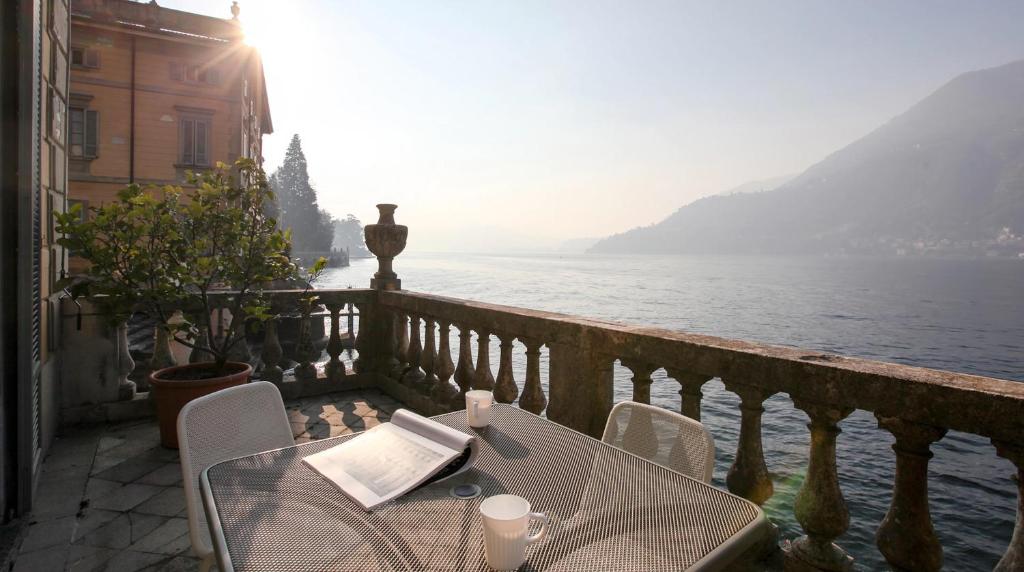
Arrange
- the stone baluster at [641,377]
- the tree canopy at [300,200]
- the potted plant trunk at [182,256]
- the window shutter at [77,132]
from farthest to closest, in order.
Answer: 1. the tree canopy at [300,200]
2. the window shutter at [77,132]
3. the potted plant trunk at [182,256]
4. the stone baluster at [641,377]

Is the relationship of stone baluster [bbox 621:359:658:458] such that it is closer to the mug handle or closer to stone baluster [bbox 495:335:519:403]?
the mug handle

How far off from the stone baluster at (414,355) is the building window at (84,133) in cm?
1636

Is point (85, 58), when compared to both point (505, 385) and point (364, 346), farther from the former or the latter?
point (505, 385)

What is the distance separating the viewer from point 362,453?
1577 millimetres

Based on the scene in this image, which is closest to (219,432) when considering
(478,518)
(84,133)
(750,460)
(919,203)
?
(478,518)

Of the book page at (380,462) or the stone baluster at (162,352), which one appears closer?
the book page at (380,462)

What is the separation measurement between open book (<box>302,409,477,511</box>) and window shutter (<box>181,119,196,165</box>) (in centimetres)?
1875

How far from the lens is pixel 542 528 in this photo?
1.09 meters

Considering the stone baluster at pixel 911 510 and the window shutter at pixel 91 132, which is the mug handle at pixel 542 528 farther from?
the window shutter at pixel 91 132

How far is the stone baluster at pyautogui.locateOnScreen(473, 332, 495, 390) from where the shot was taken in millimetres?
3645

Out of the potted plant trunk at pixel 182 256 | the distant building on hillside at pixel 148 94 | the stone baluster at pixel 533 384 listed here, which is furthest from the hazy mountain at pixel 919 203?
the potted plant trunk at pixel 182 256

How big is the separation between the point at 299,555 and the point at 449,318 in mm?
3041

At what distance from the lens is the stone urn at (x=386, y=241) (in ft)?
16.7

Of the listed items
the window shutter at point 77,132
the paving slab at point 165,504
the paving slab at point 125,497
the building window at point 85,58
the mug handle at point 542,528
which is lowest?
the paving slab at point 125,497
